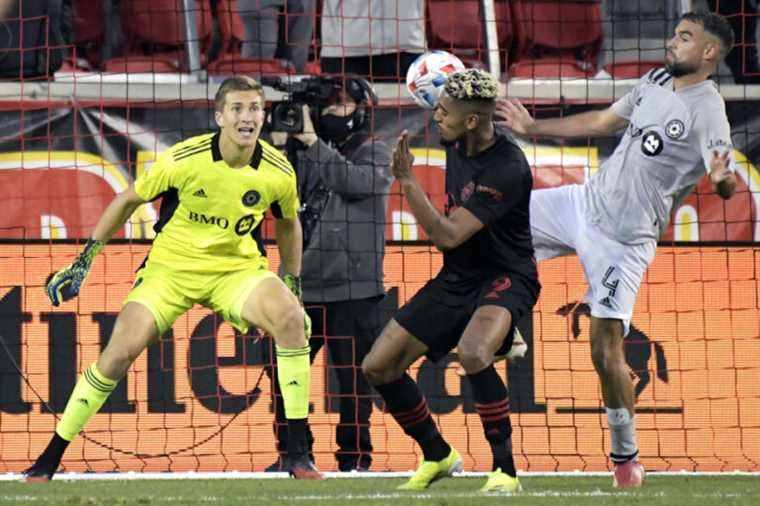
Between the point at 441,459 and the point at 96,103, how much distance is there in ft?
12.2

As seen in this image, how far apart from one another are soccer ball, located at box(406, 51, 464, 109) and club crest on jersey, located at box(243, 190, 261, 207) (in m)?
1.03

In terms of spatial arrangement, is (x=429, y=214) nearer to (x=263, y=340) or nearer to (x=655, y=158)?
(x=655, y=158)

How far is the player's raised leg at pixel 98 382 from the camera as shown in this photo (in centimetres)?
806

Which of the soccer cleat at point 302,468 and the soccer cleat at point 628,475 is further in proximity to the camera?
the soccer cleat at point 302,468

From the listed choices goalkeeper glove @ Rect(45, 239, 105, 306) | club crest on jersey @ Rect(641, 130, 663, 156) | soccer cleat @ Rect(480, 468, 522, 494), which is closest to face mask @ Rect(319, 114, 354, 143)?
goalkeeper glove @ Rect(45, 239, 105, 306)

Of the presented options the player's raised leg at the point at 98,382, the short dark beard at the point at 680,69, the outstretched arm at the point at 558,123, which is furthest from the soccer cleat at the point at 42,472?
the short dark beard at the point at 680,69

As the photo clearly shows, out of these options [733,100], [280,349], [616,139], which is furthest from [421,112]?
[280,349]

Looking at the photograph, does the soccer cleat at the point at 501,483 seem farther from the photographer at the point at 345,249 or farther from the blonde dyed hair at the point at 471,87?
the photographer at the point at 345,249

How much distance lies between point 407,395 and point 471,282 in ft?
1.91

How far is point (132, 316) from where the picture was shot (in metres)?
8.35

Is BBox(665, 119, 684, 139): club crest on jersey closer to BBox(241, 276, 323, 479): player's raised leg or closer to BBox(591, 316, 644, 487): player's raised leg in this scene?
BBox(591, 316, 644, 487): player's raised leg

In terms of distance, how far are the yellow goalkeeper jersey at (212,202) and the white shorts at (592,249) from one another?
4.02 feet

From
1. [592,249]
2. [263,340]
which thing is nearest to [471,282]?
[592,249]

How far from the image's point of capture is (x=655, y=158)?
8445 millimetres
